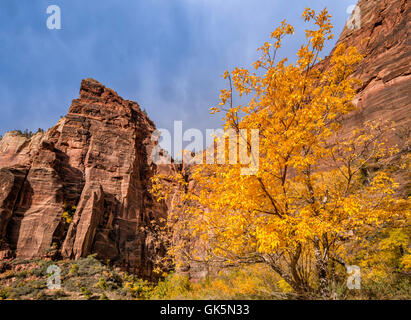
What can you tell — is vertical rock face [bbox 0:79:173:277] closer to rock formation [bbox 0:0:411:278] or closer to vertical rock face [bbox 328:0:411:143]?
rock formation [bbox 0:0:411:278]

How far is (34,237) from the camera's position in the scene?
2128cm

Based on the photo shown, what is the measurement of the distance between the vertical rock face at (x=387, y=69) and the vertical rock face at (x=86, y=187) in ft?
112

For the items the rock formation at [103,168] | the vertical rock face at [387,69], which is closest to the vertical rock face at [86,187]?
the rock formation at [103,168]

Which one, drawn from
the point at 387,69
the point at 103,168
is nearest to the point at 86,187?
the point at 103,168

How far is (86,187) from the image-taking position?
88.7 feet

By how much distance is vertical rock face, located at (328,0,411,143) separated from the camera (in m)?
29.3

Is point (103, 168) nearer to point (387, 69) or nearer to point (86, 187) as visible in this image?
point (86, 187)

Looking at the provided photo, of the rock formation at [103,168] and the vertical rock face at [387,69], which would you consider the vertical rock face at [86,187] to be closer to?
the rock formation at [103,168]

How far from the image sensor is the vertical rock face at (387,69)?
2927cm

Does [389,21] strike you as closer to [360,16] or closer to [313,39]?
[360,16]

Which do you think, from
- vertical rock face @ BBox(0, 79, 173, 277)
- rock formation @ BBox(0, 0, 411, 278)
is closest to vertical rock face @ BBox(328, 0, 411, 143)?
rock formation @ BBox(0, 0, 411, 278)

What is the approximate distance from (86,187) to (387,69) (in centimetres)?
4736

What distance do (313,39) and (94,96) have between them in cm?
3753
